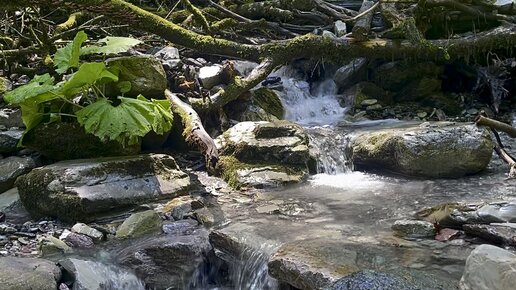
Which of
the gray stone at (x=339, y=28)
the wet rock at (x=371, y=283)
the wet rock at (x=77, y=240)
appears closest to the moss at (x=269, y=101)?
the gray stone at (x=339, y=28)

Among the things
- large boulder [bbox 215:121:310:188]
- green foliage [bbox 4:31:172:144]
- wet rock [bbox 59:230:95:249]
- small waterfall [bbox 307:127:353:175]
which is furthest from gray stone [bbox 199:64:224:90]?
wet rock [bbox 59:230:95:249]

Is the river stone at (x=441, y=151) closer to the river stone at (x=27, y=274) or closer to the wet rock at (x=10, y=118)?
A: the river stone at (x=27, y=274)

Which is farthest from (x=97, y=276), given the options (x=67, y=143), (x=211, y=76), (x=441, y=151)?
(x=211, y=76)

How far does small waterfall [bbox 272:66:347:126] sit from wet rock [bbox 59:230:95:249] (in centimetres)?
504

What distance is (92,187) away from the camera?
4961 millimetres

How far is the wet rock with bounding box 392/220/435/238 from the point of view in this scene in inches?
160

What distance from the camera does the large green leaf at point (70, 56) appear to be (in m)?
5.35

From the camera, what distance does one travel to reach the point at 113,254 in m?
4.11

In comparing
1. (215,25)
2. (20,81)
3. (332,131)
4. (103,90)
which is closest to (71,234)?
(103,90)

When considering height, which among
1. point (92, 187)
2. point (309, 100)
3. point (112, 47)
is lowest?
point (309, 100)

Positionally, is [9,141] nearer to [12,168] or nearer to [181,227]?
[12,168]

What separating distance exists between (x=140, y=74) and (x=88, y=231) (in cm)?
241

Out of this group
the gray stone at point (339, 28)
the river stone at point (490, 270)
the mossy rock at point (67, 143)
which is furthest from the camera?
the gray stone at point (339, 28)

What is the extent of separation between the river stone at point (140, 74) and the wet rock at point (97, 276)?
2.69 meters
